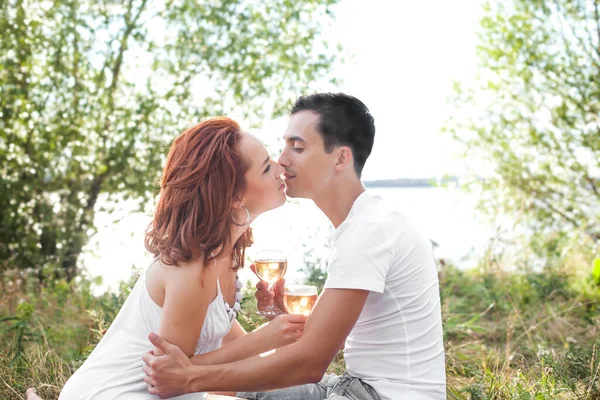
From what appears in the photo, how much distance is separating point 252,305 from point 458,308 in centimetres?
305

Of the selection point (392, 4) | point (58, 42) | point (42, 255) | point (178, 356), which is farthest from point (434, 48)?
point (178, 356)

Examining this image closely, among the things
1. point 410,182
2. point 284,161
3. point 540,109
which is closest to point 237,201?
point 284,161

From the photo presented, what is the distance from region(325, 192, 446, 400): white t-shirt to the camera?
2.89 meters

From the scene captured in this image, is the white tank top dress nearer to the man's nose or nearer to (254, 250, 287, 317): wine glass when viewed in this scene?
(254, 250, 287, 317): wine glass

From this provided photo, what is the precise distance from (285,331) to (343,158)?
870 mm

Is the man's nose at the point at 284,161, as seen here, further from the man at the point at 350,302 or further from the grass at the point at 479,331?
the grass at the point at 479,331

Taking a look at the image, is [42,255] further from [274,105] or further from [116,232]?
[274,105]

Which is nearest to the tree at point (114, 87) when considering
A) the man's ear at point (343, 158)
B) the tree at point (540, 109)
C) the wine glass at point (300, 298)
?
the tree at point (540, 109)

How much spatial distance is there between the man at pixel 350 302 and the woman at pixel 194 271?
0.51ft

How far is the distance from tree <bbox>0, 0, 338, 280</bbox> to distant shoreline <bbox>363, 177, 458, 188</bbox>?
235 cm

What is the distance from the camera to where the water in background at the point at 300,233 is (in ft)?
Answer: 22.6

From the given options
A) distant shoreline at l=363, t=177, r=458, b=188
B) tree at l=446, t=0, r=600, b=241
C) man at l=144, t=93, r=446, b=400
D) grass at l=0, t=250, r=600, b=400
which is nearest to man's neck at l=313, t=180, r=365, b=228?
man at l=144, t=93, r=446, b=400

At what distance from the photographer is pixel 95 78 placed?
8.54 metres

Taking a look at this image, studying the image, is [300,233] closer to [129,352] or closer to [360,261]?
[129,352]
